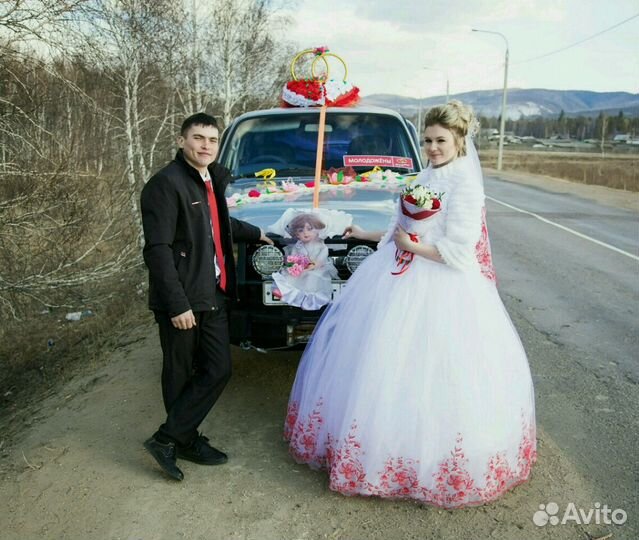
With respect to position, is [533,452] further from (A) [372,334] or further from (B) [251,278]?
(B) [251,278]

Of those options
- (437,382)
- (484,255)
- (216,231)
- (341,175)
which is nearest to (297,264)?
(216,231)

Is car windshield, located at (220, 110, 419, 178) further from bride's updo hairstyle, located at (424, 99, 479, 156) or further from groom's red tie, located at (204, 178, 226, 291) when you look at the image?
bride's updo hairstyle, located at (424, 99, 479, 156)

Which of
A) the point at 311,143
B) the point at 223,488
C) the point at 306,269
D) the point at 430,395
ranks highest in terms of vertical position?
the point at 311,143

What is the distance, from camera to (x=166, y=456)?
333cm

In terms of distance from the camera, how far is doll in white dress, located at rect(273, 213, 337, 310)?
3.83 metres

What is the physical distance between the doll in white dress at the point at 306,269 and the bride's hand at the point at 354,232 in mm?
151

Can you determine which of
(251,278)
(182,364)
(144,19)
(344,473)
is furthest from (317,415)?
(144,19)

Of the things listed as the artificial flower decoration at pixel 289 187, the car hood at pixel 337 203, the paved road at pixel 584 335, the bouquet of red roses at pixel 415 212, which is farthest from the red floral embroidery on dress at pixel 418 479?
the artificial flower decoration at pixel 289 187

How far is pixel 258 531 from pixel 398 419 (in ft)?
2.69

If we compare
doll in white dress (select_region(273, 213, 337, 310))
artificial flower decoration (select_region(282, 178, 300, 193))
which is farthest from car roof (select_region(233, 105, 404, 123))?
doll in white dress (select_region(273, 213, 337, 310))

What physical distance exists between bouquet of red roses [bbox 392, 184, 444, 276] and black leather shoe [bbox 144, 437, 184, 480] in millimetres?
1523

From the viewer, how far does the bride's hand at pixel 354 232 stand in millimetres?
3924
